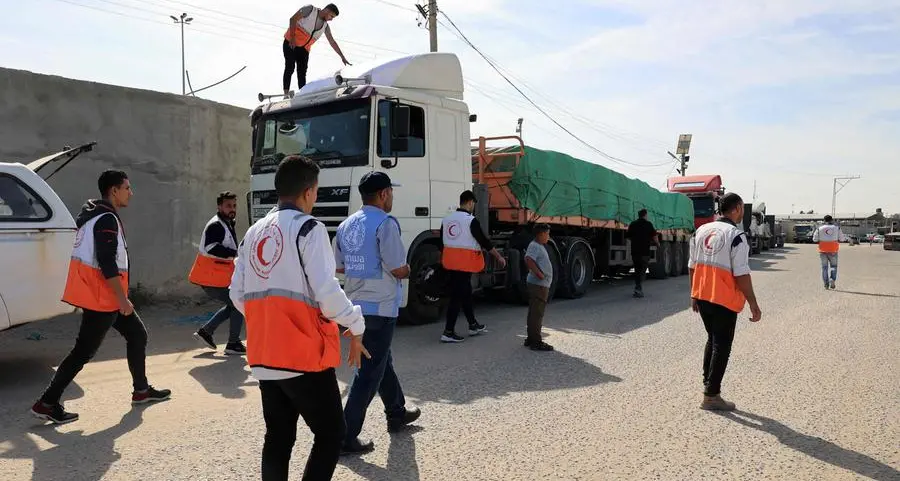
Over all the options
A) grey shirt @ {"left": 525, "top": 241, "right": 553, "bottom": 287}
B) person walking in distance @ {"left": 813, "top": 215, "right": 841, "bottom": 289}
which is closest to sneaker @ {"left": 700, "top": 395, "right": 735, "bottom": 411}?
grey shirt @ {"left": 525, "top": 241, "right": 553, "bottom": 287}

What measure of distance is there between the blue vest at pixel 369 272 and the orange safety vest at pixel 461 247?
326 cm

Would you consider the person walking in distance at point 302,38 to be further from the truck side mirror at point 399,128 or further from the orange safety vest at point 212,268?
the orange safety vest at point 212,268

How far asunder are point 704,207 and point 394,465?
69.8 ft

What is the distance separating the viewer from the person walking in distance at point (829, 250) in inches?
530

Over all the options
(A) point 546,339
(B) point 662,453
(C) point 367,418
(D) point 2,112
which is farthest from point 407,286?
(D) point 2,112

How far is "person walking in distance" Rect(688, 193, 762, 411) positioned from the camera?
461cm

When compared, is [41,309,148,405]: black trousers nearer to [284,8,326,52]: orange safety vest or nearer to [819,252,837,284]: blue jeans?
[284,8,326,52]: orange safety vest

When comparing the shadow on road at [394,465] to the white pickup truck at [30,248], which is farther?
the white pickup truck at [30,248]

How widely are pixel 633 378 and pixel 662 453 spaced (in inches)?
73.1

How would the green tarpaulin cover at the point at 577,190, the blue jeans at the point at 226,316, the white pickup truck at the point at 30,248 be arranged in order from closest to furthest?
the white pickup truck at the point at 30,248
the blue jeans at the point at 226,316
the green tarpaulin cover at the point at 577,190

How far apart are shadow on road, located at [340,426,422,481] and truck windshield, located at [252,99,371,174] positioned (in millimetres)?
4059

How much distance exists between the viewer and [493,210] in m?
10.1

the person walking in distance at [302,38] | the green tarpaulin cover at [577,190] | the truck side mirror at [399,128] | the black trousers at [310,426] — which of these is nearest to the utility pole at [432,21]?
the green tarpaulin cover at [577,190]

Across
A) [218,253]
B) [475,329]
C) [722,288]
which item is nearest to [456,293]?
[475,329]
